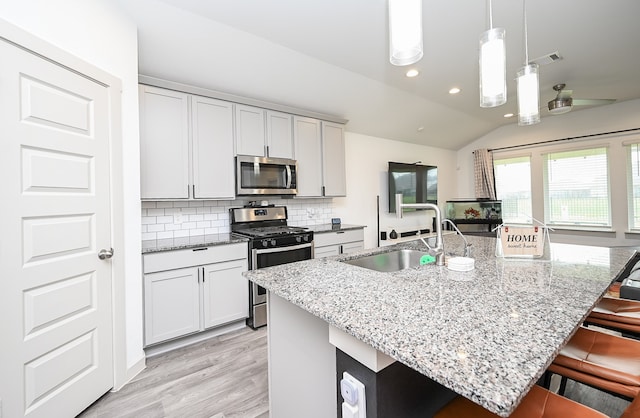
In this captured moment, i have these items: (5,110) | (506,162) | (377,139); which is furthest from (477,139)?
(5,110)

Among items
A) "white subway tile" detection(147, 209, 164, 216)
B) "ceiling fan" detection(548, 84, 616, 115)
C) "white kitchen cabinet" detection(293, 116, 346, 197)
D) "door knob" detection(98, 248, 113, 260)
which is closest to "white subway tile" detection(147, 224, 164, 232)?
"white subway tile" detection(147, 209, 164, 216)

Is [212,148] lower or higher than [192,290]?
higher

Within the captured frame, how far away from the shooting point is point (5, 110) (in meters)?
1.38

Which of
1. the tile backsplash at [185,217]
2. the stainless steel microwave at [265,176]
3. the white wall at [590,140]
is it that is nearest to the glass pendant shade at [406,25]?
the stainless steel microwave at [265,176]

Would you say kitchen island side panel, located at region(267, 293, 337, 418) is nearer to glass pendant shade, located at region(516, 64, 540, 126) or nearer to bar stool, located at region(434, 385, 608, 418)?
bar stool, located at region(434, 385, 608, 418)

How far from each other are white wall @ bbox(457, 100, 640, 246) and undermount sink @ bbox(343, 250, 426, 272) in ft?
14.9

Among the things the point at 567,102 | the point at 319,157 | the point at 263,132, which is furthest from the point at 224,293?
the point at 567,102

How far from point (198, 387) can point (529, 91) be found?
292 centimetres

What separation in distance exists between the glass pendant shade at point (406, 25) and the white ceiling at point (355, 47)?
1235 millimetres

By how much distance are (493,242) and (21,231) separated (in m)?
3.05

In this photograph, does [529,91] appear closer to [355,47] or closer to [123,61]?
[355,47]

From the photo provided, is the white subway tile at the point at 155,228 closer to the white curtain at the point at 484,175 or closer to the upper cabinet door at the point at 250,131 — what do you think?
the upper cabinet door at the point at 250,131

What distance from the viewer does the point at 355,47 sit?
2707 mm

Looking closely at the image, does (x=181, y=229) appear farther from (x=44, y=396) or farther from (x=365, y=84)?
(x=365, y=84)
